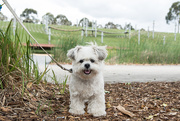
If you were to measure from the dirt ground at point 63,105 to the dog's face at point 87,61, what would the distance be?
0.73 meters

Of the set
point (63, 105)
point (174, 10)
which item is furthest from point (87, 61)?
point (174, 10)

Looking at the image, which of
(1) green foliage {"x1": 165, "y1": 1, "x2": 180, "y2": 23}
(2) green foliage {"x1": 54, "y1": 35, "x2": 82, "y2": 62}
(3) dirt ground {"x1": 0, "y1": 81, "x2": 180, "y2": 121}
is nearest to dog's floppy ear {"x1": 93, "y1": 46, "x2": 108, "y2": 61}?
(3) dirt ground {"x1": 0, "y1": 81, "x2": 180, "y2": 121}

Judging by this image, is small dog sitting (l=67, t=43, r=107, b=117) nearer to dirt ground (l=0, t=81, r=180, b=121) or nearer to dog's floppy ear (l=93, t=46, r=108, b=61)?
dog's floppy ear (l=93, t=46, r=108, b=61)

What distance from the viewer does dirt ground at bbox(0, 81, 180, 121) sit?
3.22m

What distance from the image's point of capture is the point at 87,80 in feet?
11.1

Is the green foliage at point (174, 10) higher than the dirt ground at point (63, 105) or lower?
higher

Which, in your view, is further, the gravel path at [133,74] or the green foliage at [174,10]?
the green foliage at [174,10]

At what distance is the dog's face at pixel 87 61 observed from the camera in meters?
3.11

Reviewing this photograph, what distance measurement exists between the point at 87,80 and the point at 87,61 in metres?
0.37

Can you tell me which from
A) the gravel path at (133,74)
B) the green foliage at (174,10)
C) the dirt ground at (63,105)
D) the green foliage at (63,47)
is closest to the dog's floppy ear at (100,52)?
the dirt ground at (63,105)

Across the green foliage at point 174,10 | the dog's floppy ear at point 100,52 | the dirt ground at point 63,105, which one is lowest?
the dirt ground at point 63,105

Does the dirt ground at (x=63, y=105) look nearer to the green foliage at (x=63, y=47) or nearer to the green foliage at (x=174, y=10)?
the green foliage at (x=63, y=47)

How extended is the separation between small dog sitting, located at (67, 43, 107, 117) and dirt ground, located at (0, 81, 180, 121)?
6.1 inches

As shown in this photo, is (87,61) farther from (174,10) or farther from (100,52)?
(174,10)
